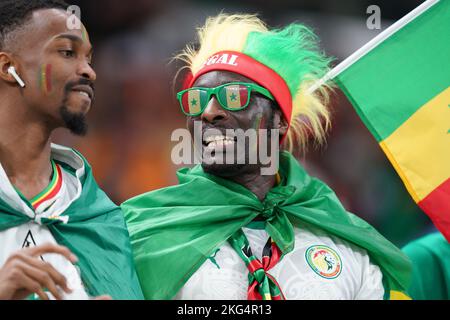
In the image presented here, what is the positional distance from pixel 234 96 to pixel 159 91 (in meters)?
2.27

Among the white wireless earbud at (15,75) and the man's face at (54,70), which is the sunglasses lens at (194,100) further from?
the white wireless earbud at (15,75)

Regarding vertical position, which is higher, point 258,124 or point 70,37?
point 70,37

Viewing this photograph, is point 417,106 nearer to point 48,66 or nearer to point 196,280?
point 196,280

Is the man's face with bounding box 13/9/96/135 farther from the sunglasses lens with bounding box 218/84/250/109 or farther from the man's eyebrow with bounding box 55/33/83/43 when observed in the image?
the sunglasses lens with bounding box 218/84/250/109

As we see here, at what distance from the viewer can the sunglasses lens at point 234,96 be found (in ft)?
11.7

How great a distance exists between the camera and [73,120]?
124 inches

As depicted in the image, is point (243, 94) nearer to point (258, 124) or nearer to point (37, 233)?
point (258, 124)

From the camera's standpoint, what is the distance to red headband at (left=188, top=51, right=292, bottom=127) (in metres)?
3.65

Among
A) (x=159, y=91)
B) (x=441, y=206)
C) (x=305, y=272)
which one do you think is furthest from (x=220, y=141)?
(x=159, y=91)

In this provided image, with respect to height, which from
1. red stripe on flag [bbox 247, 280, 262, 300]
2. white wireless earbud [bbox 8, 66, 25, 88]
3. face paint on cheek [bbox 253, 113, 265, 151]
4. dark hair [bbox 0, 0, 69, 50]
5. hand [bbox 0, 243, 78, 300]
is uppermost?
dark hair [bbox 0, 0, 69, 50]

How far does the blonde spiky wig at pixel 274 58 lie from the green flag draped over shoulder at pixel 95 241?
0.92 m

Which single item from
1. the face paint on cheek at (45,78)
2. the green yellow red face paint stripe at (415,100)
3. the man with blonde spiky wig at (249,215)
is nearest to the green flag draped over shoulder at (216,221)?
the man with blonde spiky wig at (249,215)

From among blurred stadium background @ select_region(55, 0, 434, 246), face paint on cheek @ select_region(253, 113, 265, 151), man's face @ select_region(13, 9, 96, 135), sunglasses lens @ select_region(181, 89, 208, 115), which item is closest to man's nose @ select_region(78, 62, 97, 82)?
man's face @ select_region(13, 9, 96, 135)

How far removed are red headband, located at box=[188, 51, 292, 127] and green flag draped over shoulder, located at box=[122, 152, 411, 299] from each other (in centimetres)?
39
